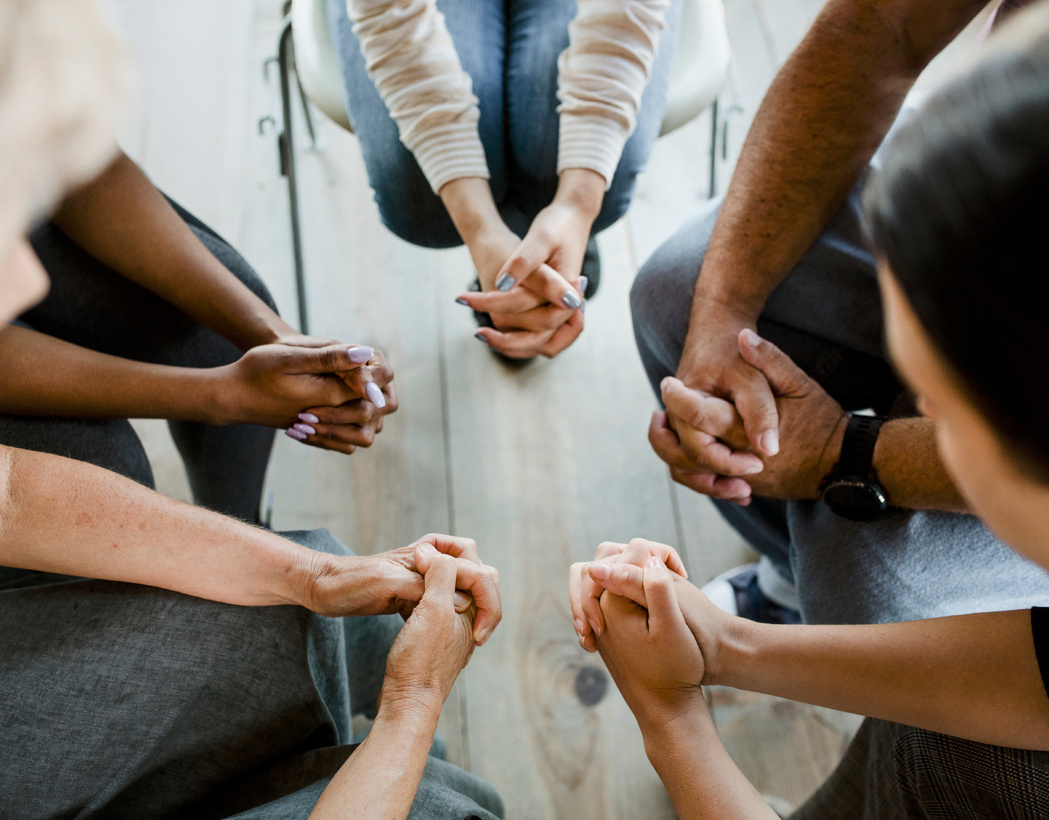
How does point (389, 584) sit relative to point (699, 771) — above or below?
above

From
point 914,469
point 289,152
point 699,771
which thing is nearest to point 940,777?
point 699,771

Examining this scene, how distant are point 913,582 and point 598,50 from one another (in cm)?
86

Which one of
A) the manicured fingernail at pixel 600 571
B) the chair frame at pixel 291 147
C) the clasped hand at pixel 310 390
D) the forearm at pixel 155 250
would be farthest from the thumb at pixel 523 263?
the chair frame at pixel 291 147

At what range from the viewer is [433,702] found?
29.9 inches

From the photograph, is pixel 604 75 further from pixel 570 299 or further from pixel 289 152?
pixel 289 152

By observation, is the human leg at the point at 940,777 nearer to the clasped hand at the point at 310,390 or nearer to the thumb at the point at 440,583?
the thumb at the point at 440,583

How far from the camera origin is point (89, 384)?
921 millimetres

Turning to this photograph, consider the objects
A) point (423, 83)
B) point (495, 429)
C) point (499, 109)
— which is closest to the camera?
point (423, 83)

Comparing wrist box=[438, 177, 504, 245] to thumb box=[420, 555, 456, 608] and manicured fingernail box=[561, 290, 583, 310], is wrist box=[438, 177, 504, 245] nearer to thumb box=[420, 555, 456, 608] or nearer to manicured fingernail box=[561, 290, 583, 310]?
manicured fingernail box=[561, 290, 583, 310]

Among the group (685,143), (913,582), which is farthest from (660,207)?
(913,582)

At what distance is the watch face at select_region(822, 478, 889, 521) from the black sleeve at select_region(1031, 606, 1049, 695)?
210 millimetres

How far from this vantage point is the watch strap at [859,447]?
0.91 m

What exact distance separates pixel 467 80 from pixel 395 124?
0.14 m

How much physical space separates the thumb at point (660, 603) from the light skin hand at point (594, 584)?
0.08 m
